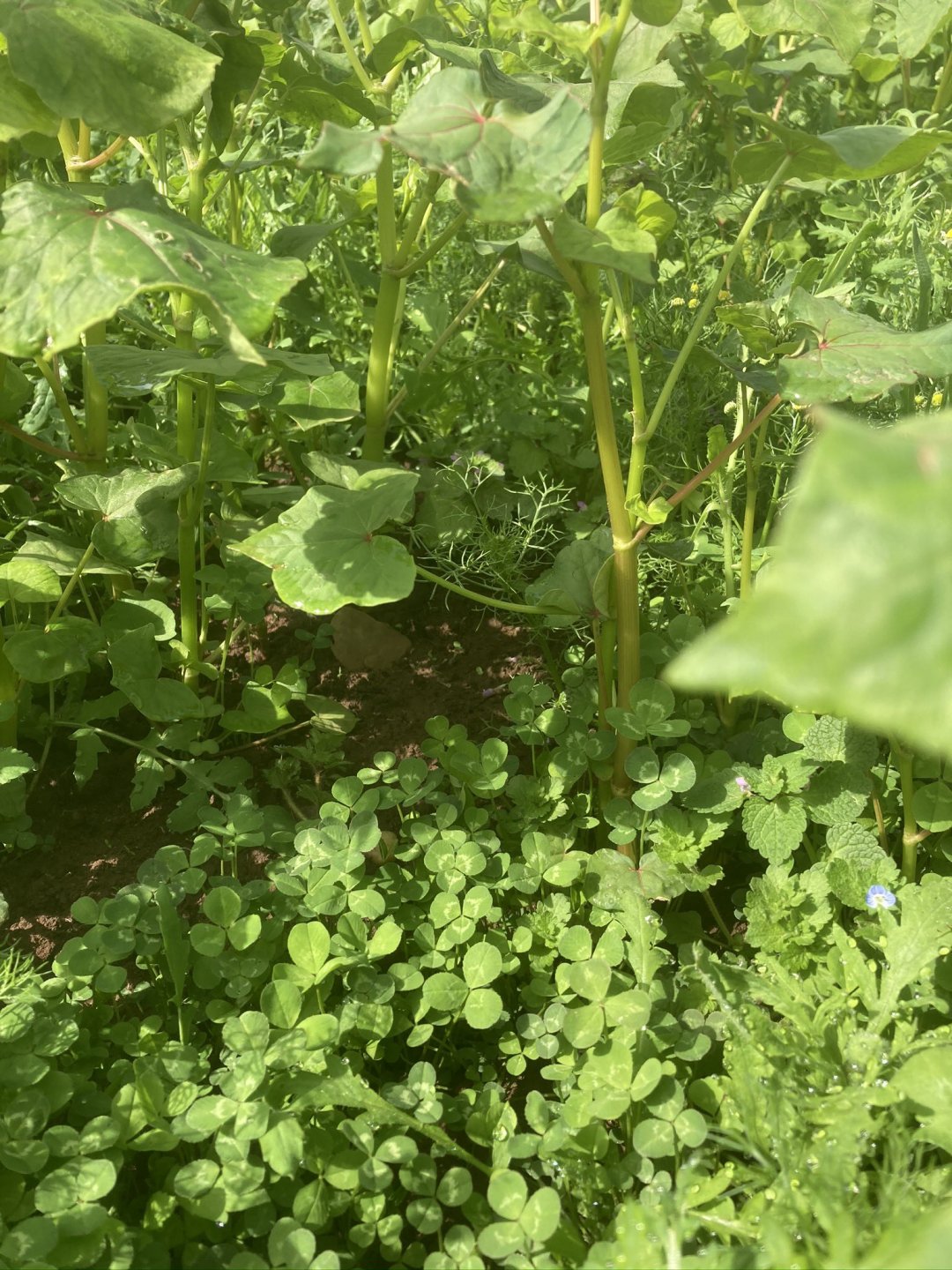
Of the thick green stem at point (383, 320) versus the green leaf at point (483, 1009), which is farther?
the thick green stem at point (383, 320)

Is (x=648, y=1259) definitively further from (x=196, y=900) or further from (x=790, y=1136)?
(x=196, y=900)

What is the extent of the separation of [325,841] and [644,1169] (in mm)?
619

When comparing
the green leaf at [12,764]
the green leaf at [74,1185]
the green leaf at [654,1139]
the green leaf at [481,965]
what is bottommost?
the green leaf at [654,1139]

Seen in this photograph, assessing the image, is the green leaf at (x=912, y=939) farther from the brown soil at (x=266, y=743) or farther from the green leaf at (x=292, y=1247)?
the brown soil at (x=266, y=743)

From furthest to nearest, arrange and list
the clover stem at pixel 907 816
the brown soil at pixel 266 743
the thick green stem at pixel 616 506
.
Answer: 1. the brown soil at pixel 266 743
2. the clover stem at pixel 907 816
3. the thick green stem at pixel 616 506

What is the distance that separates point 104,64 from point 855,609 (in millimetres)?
1180

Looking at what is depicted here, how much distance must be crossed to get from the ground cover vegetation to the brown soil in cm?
2

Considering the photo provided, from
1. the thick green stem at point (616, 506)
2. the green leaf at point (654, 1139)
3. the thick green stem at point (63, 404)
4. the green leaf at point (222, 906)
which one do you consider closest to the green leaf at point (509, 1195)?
the green leaf at point (654, 1139)

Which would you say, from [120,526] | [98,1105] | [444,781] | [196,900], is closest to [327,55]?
[120,526]

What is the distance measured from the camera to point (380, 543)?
147 centimetres

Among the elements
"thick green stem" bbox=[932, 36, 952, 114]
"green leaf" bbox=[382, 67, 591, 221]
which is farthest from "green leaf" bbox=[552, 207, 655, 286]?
"thick green stem" bbox=[932, 36, 952, 114]

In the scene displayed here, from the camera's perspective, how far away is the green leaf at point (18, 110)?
4.46 ft

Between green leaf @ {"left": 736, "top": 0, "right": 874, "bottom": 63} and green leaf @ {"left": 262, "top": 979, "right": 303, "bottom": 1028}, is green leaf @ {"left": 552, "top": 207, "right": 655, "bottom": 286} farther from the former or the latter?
green leaf @ {"left": 262, "top": 979, "right": 303, "bottom": 1028}

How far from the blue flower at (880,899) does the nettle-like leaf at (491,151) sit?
37.9 inches
